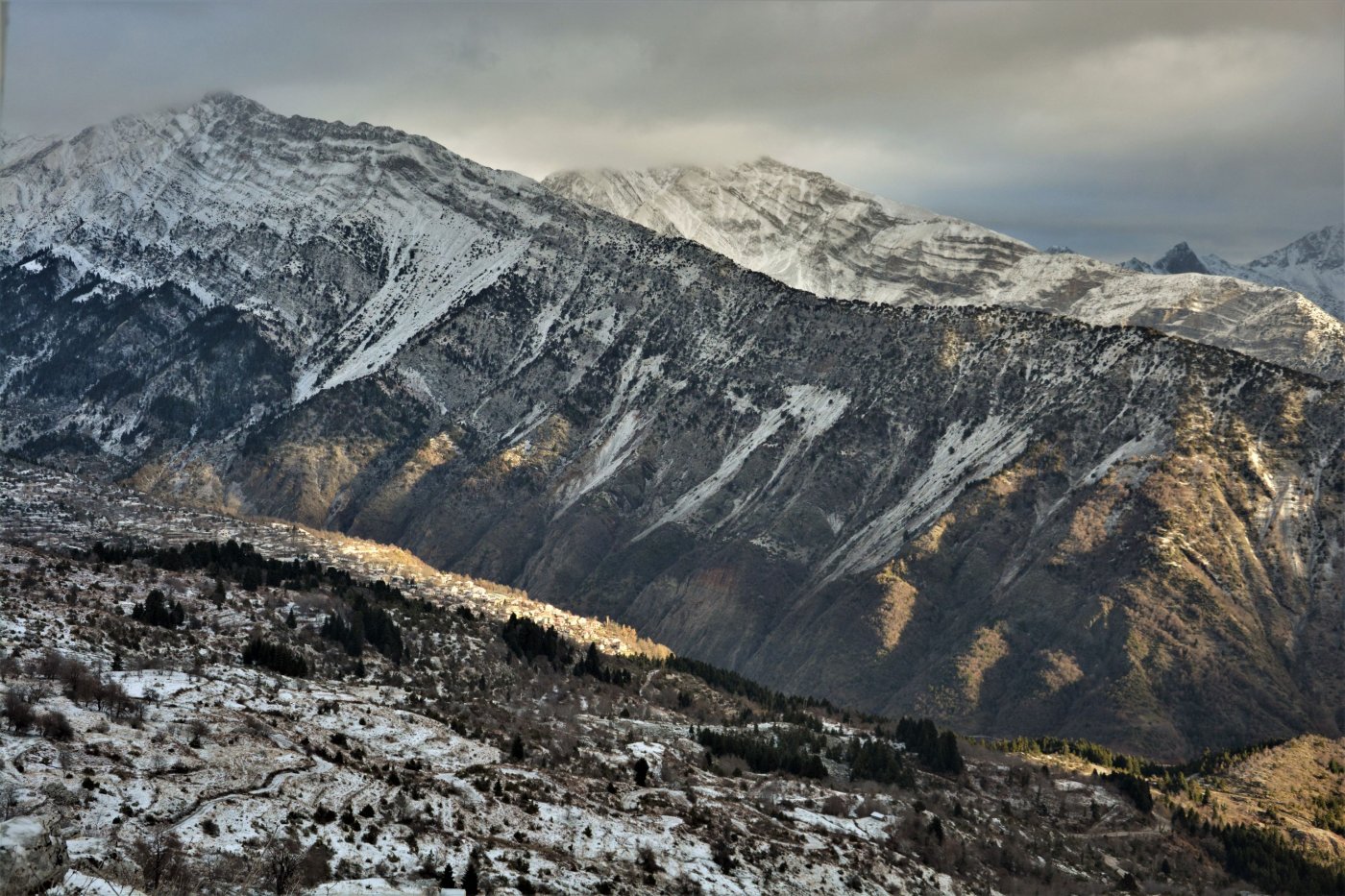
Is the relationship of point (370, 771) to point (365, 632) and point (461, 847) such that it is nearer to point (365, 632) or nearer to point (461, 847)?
point (461, 847)

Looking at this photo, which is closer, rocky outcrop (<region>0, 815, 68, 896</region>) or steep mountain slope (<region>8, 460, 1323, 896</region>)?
rocky outcrop (<region>0, 815, 68, 896</region>)

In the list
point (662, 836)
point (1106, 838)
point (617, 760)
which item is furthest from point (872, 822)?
point (1106, 838)

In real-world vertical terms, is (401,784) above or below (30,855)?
below

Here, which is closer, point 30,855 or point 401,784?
point 30,855

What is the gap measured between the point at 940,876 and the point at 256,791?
61.4 meters

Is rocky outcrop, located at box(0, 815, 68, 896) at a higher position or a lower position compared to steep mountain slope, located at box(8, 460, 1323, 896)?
higher

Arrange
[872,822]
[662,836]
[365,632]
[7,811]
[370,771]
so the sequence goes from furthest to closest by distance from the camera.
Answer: [365,632]
[872,822]
[662,836]
[370,771]
[7,811]

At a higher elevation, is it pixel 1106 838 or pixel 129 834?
pixel 129 834

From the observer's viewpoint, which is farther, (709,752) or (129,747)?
(709,752)

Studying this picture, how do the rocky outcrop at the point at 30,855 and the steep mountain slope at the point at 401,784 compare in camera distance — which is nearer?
the rocky outcrop at the point at 30,855

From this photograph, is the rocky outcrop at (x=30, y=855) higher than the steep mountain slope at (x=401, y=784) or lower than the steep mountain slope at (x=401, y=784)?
higher

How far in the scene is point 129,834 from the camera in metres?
83.0

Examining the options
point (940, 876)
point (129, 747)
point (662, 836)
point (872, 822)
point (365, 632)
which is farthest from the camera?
point (365, 632)

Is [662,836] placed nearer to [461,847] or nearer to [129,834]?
[461,847]
